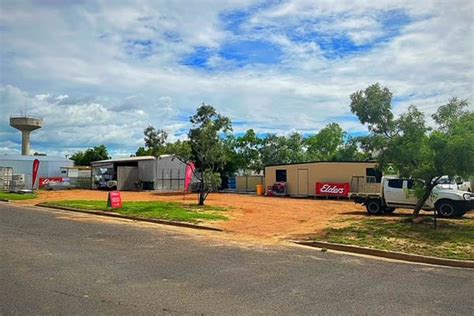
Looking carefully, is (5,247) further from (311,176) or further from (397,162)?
(311,176)

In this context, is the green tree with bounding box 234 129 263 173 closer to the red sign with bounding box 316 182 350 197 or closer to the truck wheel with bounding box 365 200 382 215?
the red sign with bounding box 316 182 350 197

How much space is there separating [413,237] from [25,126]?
278 ft

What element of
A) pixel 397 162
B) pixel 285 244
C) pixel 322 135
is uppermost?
pixel 322 135

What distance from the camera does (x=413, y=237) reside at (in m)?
13.4

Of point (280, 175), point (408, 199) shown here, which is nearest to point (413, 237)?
point (408, 199)

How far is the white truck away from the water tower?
76203 mm

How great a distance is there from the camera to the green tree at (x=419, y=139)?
14.1m

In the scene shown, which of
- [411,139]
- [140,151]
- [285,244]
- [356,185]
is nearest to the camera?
[285,244]

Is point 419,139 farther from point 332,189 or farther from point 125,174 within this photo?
point 125,174

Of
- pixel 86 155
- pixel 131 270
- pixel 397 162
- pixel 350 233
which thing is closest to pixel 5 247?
pixel 131 270

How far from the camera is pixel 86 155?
94.7 meters

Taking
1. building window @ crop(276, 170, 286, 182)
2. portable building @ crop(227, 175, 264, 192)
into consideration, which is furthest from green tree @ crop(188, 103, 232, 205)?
portable building @ crop(227, 175, 264, 192)

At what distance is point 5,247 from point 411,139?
12763mm

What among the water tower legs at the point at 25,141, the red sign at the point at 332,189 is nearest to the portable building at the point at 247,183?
the red sign at the point at 332,189
